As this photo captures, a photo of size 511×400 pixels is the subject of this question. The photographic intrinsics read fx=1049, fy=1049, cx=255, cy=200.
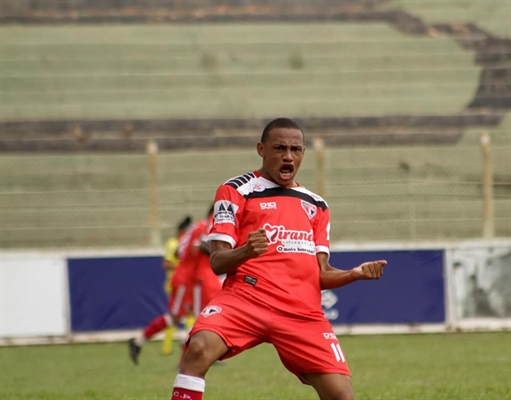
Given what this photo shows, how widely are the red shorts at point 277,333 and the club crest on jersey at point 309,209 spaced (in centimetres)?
63

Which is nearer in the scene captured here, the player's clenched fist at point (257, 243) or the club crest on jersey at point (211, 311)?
the player's clenched fist at point (257, 243)

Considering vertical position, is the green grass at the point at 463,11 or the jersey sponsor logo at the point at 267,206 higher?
the green grass at the point at 463,11

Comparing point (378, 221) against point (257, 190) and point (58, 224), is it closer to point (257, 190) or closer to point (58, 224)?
point (58, 224)

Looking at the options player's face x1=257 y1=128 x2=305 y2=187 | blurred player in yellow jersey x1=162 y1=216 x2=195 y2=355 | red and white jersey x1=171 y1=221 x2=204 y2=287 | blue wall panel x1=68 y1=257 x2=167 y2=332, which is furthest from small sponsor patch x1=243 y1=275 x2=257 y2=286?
blue wall panel x1=68 y1=257 x2=167 y2=332

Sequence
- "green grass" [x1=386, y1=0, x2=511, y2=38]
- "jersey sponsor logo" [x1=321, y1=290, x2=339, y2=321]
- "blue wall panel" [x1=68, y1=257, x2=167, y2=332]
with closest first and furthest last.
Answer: "jersey sponsor logo" [x1=321, y1=290, x2=339, y2=321] → "blue wall panel" [x1=68, y1=257, x2=167, y2=332] → "green grass" [x1=386, y1=0, x2=511, y2=38]

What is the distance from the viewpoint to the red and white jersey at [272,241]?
5.82 metres

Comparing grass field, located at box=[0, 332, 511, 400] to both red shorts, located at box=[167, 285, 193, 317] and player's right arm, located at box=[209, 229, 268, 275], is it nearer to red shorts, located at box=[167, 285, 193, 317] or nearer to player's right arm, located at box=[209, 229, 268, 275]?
red shorts, located at box=[167, 285, 193, 317]

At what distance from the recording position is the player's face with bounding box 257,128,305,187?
5.90m

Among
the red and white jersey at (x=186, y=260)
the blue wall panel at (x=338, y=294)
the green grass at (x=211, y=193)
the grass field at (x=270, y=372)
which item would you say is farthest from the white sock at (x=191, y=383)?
the green grass at (x=211, y=193)

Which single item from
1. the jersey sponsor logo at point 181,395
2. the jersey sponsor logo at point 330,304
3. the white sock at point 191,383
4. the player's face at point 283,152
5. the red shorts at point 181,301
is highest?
the player's face at point 283,152

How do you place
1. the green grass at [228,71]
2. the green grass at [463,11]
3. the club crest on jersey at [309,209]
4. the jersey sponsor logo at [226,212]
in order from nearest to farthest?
the jersey sponsor logo at [226,212], the club crest on jersey at [309,209], the green grass at [228,71], the green grass at [463,11]

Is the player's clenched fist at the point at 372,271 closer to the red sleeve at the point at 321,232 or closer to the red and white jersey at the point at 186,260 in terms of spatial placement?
the red sleeve at the point at 321,232

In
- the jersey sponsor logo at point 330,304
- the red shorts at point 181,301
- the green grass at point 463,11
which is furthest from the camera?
the green grass at point 463,11

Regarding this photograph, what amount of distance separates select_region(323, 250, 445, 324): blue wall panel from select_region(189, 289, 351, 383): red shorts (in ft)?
33.1
